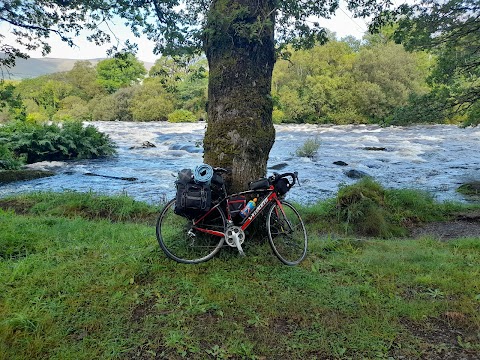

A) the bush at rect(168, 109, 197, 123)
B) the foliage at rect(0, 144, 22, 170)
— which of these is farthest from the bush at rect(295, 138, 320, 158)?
the bush at rect(168, 109, 197, 123)

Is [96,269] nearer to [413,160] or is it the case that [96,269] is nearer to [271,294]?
[271,294]

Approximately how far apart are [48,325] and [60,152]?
656 inches

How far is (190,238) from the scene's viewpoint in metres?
4.39

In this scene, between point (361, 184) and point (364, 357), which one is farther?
point (361, 184)

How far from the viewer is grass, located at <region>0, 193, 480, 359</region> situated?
3.02 m

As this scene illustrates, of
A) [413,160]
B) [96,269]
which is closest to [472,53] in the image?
[413,160]

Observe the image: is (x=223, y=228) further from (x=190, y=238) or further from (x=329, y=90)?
(x=329, y=90)

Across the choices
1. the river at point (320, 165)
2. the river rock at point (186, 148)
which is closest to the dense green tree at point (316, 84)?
the river at point (320, 165)

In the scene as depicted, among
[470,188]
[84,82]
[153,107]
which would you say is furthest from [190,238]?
[84,82]

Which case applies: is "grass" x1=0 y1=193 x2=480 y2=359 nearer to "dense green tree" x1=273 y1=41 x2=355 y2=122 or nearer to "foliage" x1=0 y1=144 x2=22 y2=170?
"foliage" x1=0 y1=144 x2=22 y2=170

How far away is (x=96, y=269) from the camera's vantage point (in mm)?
4094

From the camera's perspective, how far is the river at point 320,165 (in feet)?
41.3

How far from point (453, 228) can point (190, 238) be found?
6526 millimetres

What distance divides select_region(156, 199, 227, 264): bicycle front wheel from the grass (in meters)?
0.13
